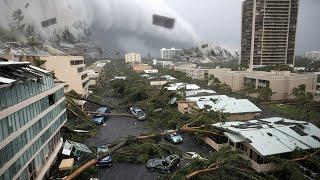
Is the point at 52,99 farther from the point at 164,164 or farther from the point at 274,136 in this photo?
the point at 274,136

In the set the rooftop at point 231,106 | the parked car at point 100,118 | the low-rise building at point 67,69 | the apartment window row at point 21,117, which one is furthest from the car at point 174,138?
the low-rise building at point 67,69

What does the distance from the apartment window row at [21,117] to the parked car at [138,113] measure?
65.2ft

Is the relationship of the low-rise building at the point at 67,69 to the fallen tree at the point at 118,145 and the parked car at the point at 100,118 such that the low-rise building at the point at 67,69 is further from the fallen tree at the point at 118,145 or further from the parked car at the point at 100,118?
the fallen tree at the point at 118,145

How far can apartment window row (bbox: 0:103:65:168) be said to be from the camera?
1424 centimetres

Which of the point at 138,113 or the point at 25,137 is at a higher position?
the point at 25,137

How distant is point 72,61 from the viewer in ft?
160

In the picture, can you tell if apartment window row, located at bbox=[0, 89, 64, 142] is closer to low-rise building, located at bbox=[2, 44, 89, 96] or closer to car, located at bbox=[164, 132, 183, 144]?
car, located at bbox=[164, 132, 183, 144]

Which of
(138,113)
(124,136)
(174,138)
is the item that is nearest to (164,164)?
(174,138)

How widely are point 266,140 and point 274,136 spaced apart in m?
1.32

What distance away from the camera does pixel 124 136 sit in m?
34.0

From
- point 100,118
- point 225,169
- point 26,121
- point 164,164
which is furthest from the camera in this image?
point 100,118

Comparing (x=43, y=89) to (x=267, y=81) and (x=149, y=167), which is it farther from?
(x=267, y=81)

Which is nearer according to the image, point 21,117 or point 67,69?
point 21,117

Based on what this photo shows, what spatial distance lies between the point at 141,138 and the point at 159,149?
369cm
